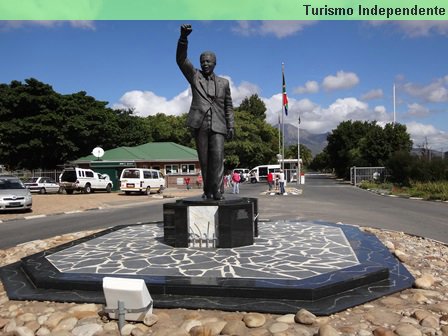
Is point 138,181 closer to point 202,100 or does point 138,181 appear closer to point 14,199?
point 14,199

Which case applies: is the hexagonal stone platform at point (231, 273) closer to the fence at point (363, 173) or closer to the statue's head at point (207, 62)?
the statue's head at point (207, 62)

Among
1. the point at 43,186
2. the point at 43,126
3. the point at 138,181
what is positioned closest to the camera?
the point at 138,181

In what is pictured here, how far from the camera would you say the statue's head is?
7992 millimetres

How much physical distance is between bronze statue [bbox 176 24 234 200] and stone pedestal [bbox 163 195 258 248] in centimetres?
45

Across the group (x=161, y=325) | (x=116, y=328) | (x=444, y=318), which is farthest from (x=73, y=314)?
(x=444, y=318)

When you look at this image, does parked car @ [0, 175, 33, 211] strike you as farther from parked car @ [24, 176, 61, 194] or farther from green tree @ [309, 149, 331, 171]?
green tree @ [309, 149, 331, 171]

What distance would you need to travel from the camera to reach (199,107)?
802 centimetres

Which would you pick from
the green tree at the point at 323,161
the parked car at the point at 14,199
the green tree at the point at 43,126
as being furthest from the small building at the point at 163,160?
the green tree at the point at 323,161

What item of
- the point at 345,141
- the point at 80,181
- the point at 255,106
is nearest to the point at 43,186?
the point at 80,181

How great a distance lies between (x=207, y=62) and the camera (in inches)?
314

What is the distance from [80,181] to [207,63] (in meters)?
25.3

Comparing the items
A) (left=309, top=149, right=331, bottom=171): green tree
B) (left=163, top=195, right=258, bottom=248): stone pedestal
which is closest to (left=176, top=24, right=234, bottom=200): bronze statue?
(left=163, top=195, right=258, bottom=248): stone pedestal

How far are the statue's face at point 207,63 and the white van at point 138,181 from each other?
22393 millimetres

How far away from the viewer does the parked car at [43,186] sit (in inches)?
1308
